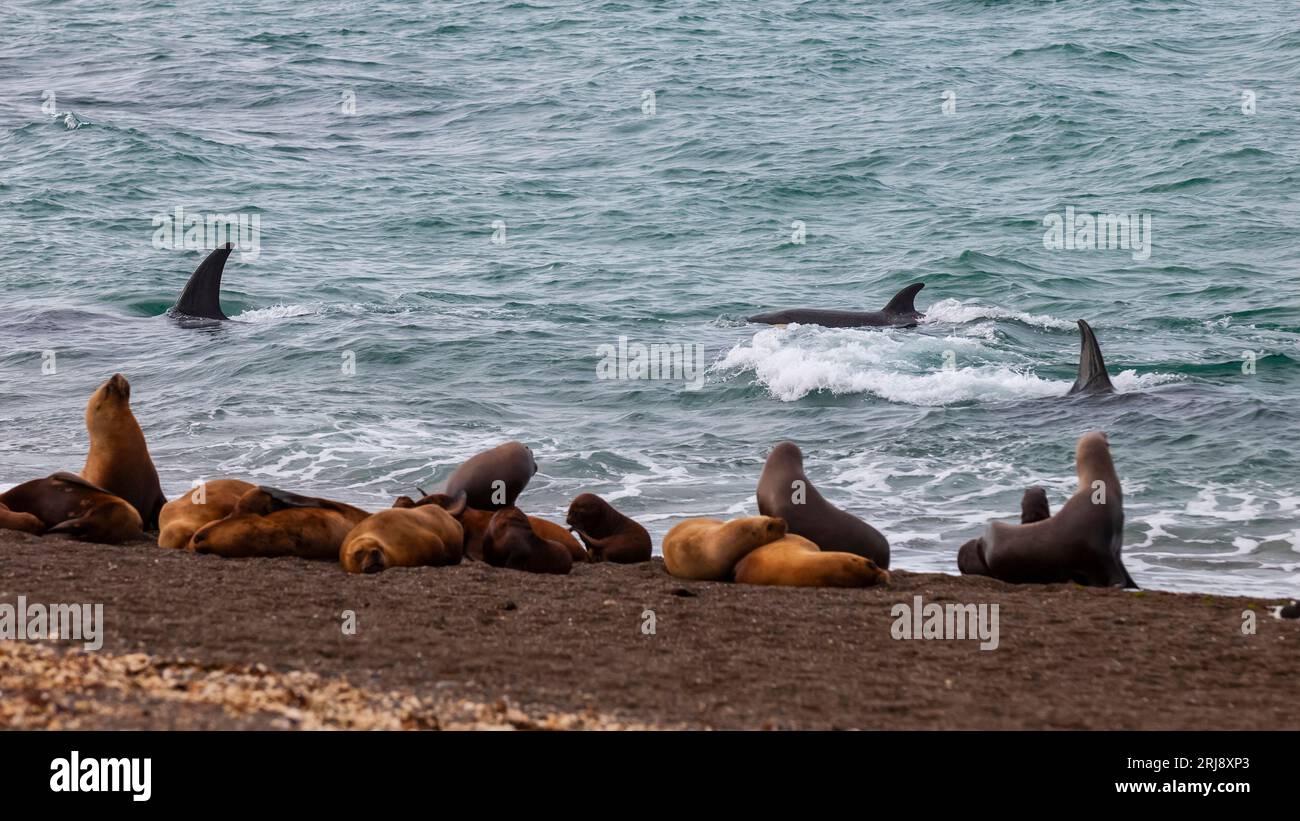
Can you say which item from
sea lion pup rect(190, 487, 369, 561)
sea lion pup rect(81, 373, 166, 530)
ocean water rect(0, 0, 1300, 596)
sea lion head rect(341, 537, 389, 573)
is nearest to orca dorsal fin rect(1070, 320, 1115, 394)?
ocean water rect(0, 0, 1300, 596)

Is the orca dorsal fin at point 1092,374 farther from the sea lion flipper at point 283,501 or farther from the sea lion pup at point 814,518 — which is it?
the sea lion flipper at point 283,501

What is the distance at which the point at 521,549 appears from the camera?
7871mm

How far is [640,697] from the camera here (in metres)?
5.09

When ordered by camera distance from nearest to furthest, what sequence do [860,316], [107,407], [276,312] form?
[107,407] → [860,316] → [276,312]

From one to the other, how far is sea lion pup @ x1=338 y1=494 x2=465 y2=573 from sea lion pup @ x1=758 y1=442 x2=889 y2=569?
6.38ft

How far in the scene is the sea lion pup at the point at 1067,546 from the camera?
8.16 meters

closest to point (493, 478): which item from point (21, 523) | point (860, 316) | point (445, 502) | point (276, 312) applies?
point (445, 502)

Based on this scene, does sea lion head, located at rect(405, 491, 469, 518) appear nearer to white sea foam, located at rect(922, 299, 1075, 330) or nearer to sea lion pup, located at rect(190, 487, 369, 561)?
sea lion pup, located at rect(190, 487, 369, 561)

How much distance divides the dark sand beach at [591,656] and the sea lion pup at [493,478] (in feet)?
4.93

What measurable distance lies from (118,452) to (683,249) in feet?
57.0

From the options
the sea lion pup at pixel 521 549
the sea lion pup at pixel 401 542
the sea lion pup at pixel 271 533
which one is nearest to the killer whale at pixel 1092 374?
the sea lion pup at pixel 521 549

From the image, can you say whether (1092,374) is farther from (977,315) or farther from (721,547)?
(721,547)

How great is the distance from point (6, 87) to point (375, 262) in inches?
760

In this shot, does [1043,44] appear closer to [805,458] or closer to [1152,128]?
[1152,128]
